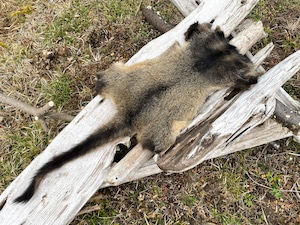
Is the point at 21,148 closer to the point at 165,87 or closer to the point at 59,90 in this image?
the point at 59,90

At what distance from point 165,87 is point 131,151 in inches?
27.0

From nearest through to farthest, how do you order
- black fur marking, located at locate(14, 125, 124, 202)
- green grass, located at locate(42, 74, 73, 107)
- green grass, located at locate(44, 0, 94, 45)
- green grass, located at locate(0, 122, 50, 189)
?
1. black fur marking, located at locate(14, 125, 124, 202)
2. green grass, located at locate(0, 122, 50, 189)
3. green grass, located at locate(42, 74, 73, 107)
4. green grass, located at locate(44, 0, 94, 45)

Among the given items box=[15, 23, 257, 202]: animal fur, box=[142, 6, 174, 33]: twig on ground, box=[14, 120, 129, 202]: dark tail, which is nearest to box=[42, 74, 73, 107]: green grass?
box=[15, 23, 257, 202]: animal fur

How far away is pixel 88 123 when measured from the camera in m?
3.51

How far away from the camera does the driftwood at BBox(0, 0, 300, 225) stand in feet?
10.7

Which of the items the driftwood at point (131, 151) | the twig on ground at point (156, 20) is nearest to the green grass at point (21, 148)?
the driftwood at point (131, 151)

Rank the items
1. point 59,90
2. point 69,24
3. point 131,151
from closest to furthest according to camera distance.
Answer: point 131,151
point 59,90
point 69,24

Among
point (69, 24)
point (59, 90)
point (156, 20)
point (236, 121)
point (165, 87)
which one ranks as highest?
point (69, 24)

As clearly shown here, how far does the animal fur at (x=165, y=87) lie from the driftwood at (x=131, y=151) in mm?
96

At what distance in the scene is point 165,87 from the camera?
347 cm

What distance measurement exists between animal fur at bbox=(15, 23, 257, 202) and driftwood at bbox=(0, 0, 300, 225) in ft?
0.31

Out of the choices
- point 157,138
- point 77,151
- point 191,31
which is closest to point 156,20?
point 191,31

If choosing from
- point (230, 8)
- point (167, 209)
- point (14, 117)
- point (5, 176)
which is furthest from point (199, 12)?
point (5, 176)

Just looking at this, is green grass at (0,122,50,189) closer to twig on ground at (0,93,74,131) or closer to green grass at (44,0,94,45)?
twig on ground at (0,93,74,131)
